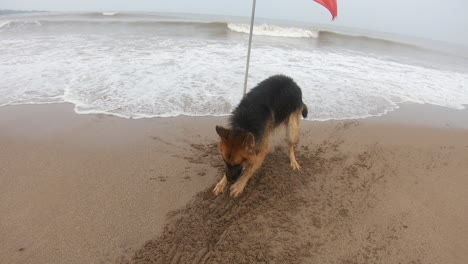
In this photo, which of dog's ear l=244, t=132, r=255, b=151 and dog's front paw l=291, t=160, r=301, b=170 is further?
dog's front paw l=291, t=160, r=301, b=170

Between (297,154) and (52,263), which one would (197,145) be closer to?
(297,154)

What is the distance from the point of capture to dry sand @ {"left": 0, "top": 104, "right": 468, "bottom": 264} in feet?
10.1

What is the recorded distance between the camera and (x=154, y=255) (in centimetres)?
294

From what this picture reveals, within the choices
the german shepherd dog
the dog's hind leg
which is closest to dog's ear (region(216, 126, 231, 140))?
the german shepherd dog

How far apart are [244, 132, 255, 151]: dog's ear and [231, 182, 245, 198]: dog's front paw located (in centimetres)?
87

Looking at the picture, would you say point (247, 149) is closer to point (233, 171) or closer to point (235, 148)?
point (235, 148)

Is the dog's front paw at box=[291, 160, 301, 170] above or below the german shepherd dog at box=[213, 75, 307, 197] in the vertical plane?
below

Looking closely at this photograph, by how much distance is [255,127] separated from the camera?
364cm

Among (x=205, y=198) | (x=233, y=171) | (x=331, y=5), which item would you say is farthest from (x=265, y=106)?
(x=331, y=5)

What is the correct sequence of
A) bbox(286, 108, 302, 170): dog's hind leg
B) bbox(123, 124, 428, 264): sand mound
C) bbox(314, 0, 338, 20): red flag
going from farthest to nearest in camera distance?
bbox(286, 108, 302, 170): dog's hind leg → bbox(314, 0, 338, 20): red flag → bbox(123, 124, 428, 264): sand mound

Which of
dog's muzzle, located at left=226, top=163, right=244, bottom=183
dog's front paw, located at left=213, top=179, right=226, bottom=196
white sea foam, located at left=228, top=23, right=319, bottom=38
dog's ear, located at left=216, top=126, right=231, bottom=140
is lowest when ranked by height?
dog's front paw, located at left=213, top=179, right=226, bottom=196

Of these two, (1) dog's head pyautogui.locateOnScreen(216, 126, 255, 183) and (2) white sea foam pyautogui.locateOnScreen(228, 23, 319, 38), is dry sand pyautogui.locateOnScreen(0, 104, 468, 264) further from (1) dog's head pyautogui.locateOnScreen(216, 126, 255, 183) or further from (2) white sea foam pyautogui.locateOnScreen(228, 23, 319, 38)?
(2) white sea foam pyautogui.locateOnScreen(228, 23, 319, 38)

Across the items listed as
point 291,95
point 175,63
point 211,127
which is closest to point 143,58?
point 175,63

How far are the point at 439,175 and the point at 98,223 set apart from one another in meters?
5.28
